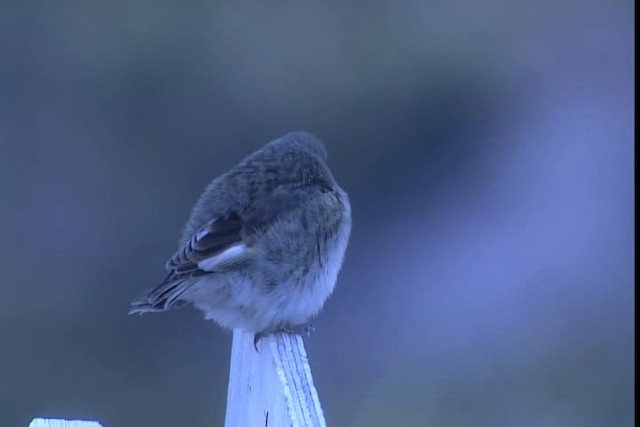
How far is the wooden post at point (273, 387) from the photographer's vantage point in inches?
96.9

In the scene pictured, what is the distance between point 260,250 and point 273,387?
55.2 inches

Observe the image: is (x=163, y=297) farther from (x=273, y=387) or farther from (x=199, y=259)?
(x=273, y=387)

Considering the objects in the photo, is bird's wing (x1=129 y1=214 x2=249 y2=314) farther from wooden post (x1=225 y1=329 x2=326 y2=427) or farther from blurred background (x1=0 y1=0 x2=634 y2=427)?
blurred background (x1=0 y1=0 x2=634 y2=427)

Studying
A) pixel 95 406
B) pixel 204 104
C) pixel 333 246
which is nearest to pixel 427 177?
pixel 204 104

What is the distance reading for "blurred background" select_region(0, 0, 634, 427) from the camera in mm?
7086

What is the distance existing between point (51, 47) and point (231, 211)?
17.3ft

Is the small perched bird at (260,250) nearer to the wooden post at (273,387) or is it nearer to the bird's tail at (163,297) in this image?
the bird's tail at (163,297)

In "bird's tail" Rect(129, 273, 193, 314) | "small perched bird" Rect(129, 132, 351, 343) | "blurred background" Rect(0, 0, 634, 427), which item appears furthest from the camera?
"blurred background" Rect(0, 0, 634, 427)

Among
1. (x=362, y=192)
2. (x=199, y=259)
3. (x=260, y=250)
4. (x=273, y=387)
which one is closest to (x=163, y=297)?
(x=199, y=259)

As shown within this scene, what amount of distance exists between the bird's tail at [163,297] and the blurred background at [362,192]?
2.97 meters

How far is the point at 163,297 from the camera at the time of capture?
3646mm

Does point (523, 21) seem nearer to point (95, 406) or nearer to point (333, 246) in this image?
point (95, 406)

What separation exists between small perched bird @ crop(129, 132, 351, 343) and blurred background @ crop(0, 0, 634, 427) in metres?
2.67

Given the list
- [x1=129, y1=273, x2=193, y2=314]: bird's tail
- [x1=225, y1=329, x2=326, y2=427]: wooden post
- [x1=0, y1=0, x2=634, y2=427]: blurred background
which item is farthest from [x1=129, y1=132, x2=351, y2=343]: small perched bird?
[x1=0, y1=0, x2=634, y2=427]: blurred background
